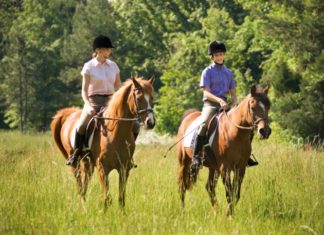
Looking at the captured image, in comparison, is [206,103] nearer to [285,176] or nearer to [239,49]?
[285,176]

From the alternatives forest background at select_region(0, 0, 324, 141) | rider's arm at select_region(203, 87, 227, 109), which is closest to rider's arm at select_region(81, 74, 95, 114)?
rider's arm at select_region(203, 87, 227, 109)

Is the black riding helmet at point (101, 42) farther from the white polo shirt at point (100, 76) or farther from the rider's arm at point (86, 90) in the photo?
the rider's arm at point (86, 90)

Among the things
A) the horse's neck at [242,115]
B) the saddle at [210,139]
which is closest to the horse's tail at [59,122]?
the saddle at [210,139]

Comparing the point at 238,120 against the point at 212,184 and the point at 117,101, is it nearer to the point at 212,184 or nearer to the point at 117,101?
the point at 212,184

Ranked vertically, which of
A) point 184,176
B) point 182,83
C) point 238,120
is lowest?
point 182,83

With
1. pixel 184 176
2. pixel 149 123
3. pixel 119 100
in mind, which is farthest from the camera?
pixel 184 176

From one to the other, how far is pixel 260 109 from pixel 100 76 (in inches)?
106

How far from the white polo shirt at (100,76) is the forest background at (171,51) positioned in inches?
596

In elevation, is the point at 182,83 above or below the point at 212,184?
below

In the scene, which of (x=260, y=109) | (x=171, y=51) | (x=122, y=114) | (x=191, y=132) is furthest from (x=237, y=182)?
(x=171, y=51)

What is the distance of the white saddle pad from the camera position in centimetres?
974

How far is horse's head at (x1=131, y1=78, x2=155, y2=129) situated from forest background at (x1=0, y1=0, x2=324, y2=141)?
16.0 meters

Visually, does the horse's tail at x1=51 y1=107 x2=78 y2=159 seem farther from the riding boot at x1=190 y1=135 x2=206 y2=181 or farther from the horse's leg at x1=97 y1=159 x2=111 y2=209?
the riding boot at x1=190 y1=135 x2=206 y2=181

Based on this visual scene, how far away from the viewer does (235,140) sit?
874cm
